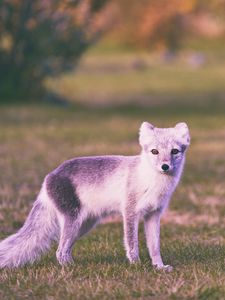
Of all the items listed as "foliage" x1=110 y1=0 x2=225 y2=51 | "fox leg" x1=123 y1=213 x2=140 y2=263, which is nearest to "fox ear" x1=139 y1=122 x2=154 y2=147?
"fox leg" x1=123 y1=213 x2=140 y2=263

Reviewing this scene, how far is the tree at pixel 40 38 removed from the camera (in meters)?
27.4

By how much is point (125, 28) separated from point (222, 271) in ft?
204

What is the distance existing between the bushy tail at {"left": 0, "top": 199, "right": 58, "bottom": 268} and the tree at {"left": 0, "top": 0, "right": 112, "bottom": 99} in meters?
20.1

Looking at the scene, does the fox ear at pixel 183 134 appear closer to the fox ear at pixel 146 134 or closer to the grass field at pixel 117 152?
the fox ear at pixel 146 134

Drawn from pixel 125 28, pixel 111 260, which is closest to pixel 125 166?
pixel 111 260

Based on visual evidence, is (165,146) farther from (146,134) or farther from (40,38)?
(40,38)

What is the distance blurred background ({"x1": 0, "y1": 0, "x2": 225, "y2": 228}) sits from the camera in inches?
532

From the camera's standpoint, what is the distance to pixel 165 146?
710 centimetres

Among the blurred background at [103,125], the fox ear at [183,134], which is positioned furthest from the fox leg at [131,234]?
the fox ear at [183,134]

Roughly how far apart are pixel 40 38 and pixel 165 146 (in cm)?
2063

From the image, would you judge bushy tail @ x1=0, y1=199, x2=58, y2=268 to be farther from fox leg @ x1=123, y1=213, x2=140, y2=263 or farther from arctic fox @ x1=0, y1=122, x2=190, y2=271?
fox leg @ x1=123, y1=213, x2=140, y2=263

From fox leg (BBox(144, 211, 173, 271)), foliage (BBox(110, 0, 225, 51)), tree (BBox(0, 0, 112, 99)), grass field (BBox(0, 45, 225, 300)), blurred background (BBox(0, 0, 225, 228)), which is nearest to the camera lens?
grass field (BBox(0, 45, 225, 300))

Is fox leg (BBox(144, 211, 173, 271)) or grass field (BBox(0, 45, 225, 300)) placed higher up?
fox leg (BBox(144, 211, 173, 271))

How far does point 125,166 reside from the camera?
7453 millimetres
